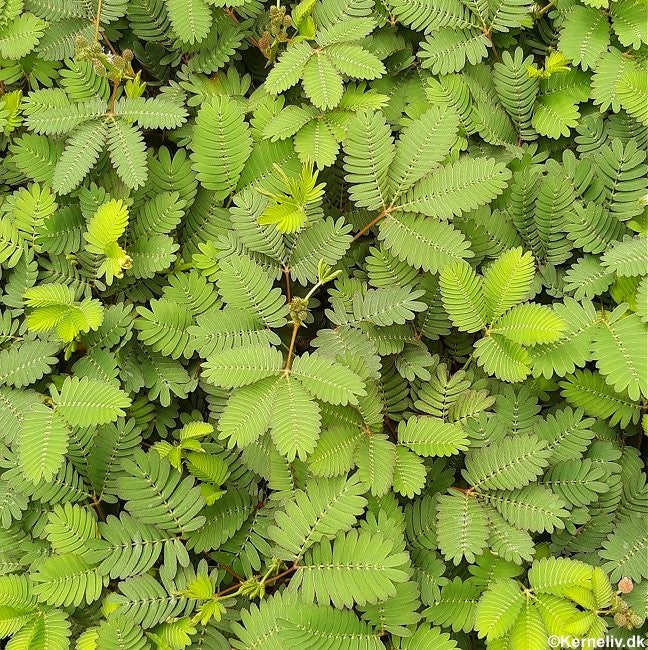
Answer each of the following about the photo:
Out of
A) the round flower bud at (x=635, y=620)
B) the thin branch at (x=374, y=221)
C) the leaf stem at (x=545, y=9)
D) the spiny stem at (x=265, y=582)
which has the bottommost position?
the spiny stem at (x=265, y=582)

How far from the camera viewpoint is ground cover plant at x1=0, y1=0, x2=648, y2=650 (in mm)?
1889

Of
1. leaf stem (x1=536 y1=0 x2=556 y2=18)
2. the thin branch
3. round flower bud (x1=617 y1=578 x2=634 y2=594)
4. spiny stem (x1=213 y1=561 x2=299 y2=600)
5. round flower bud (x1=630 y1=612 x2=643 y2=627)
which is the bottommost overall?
spiny stem (x1=213 y1=561 x2=299 y2=600)

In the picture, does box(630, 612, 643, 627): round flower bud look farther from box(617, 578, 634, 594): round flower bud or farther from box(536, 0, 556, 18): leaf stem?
box(536, 0, 556, 18): leaf stem

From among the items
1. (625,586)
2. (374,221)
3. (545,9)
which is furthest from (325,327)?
(545,9)

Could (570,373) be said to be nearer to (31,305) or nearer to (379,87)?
(379,87)

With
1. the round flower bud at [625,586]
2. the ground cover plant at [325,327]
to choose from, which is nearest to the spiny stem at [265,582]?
the ground cover plant at [325,327]

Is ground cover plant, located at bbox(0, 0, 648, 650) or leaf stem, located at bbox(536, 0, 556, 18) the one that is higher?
leaf stem, located at bbox(536, 0, 556, 18)

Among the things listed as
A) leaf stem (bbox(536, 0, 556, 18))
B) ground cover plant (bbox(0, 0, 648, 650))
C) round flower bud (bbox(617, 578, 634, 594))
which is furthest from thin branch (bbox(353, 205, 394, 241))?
round flower bud (bbox(617, 578, 634, 594))

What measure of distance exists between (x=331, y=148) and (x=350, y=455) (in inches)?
38.1

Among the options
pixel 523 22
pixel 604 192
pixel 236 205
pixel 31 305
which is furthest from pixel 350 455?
pixel 523 22

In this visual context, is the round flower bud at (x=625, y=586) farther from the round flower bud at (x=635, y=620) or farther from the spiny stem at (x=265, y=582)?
the spiny stem at (x=265, y=582)

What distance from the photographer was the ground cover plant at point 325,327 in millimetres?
1889

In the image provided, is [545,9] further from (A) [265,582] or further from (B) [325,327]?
(A) [265,582]

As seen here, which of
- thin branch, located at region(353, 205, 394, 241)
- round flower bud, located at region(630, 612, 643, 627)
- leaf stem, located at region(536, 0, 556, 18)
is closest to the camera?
round flower bud, located at region(630, 612, 643, 627)
